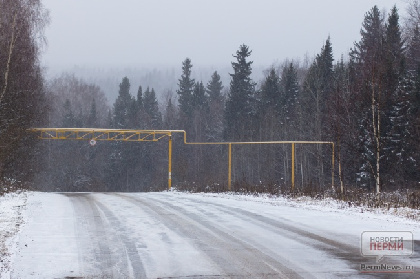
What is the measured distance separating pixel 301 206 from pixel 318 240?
259 inches

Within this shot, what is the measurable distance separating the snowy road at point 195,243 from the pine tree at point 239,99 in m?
54.2

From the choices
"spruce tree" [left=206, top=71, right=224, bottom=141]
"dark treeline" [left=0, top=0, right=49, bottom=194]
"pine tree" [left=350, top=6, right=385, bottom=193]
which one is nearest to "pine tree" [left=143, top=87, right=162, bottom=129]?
"spruce tree" [left=206, top=71, right=224, bottom=141]

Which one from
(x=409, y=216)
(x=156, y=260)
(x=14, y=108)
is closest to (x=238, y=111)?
(x=14, y=108)

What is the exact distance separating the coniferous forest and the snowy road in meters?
7.39

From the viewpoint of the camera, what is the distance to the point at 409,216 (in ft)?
44.3

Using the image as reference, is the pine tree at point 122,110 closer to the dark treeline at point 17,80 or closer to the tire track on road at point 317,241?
the dark treeline at point 17,80

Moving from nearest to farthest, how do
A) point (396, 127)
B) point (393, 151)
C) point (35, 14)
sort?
point (35, 14) → point (393, 151) → point (396, 127)

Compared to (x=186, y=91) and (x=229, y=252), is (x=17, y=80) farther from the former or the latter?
(x=186, y=91)

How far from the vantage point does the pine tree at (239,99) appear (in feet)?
228

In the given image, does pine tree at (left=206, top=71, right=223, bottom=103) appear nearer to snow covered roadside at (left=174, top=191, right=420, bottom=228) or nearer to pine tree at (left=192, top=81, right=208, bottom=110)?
pine tree at (left=192, top=81, right=208, bottom=110)

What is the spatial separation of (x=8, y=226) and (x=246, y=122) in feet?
193

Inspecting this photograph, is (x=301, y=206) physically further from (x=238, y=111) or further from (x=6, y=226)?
(x=238, y=111)

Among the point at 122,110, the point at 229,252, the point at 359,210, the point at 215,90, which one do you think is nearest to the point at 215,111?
the point at 215,90

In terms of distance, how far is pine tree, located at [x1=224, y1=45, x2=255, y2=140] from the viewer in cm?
6950
